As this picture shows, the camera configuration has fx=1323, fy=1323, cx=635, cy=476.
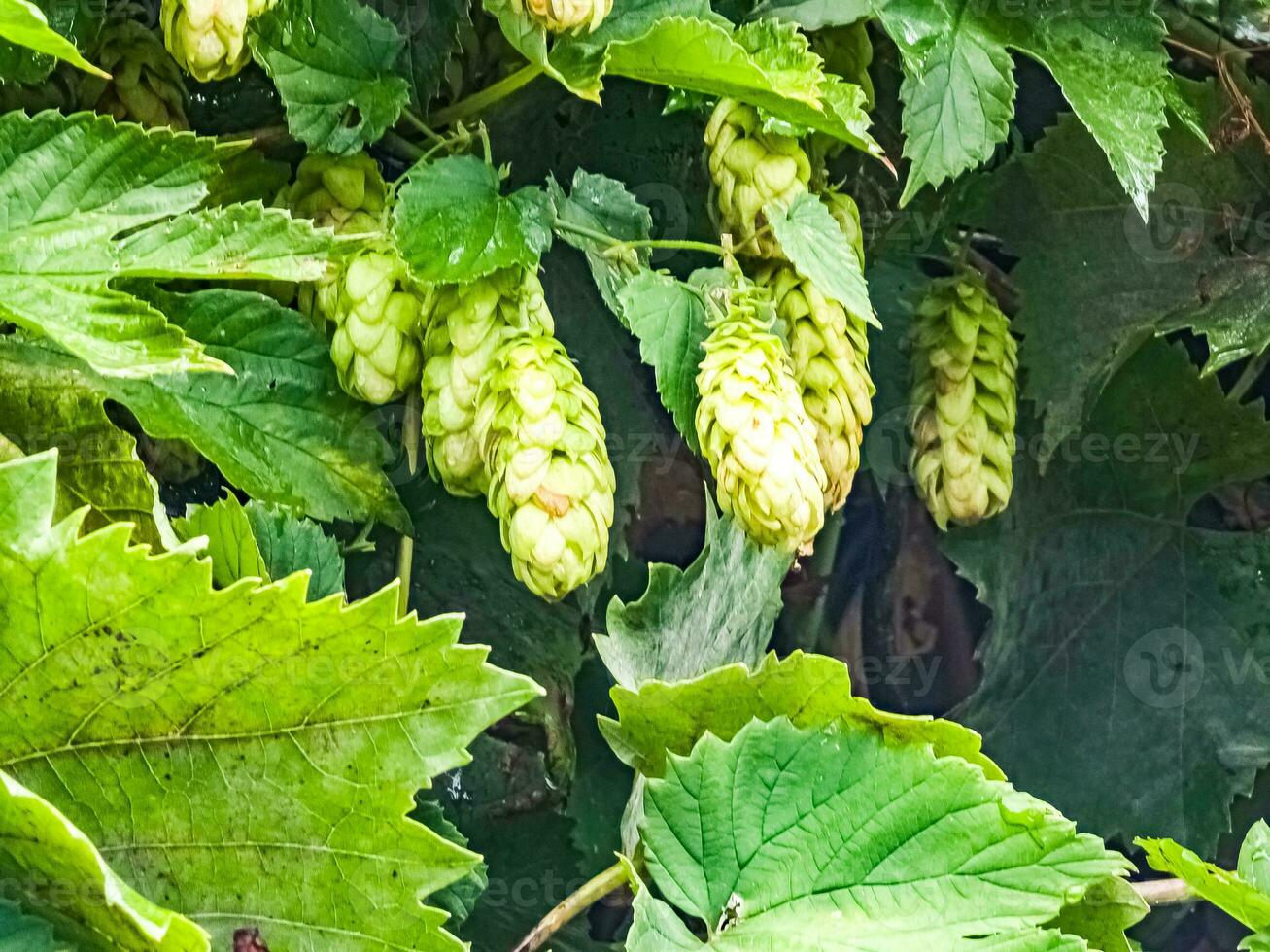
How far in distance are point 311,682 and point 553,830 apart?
531 millimetres

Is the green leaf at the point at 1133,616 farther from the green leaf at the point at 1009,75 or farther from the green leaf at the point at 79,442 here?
the green leaf at the point at 79,442

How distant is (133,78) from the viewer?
0.76 meters

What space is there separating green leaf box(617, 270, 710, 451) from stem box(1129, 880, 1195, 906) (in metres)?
0.41

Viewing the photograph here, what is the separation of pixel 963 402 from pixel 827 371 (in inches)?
7.2

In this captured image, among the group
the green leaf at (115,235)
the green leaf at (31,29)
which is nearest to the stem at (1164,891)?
the green leaf at (115,235)

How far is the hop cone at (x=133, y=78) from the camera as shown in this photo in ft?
2.49

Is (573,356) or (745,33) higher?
(745,33)

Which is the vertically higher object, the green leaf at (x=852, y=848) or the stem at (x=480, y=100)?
the stem at (x=480, y=100)

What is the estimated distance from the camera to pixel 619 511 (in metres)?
0.97

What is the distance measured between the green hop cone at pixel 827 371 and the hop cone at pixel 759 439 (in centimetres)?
5

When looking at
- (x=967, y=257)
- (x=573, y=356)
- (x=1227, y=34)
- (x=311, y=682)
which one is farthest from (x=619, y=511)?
(x=1227, y=34)

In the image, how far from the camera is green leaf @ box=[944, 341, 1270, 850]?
111 cm

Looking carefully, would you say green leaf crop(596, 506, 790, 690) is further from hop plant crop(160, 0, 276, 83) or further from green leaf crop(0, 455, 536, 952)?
hop plant crop(160, 0, 276, 83)

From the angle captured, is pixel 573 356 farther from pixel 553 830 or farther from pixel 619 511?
pixel 553 830
